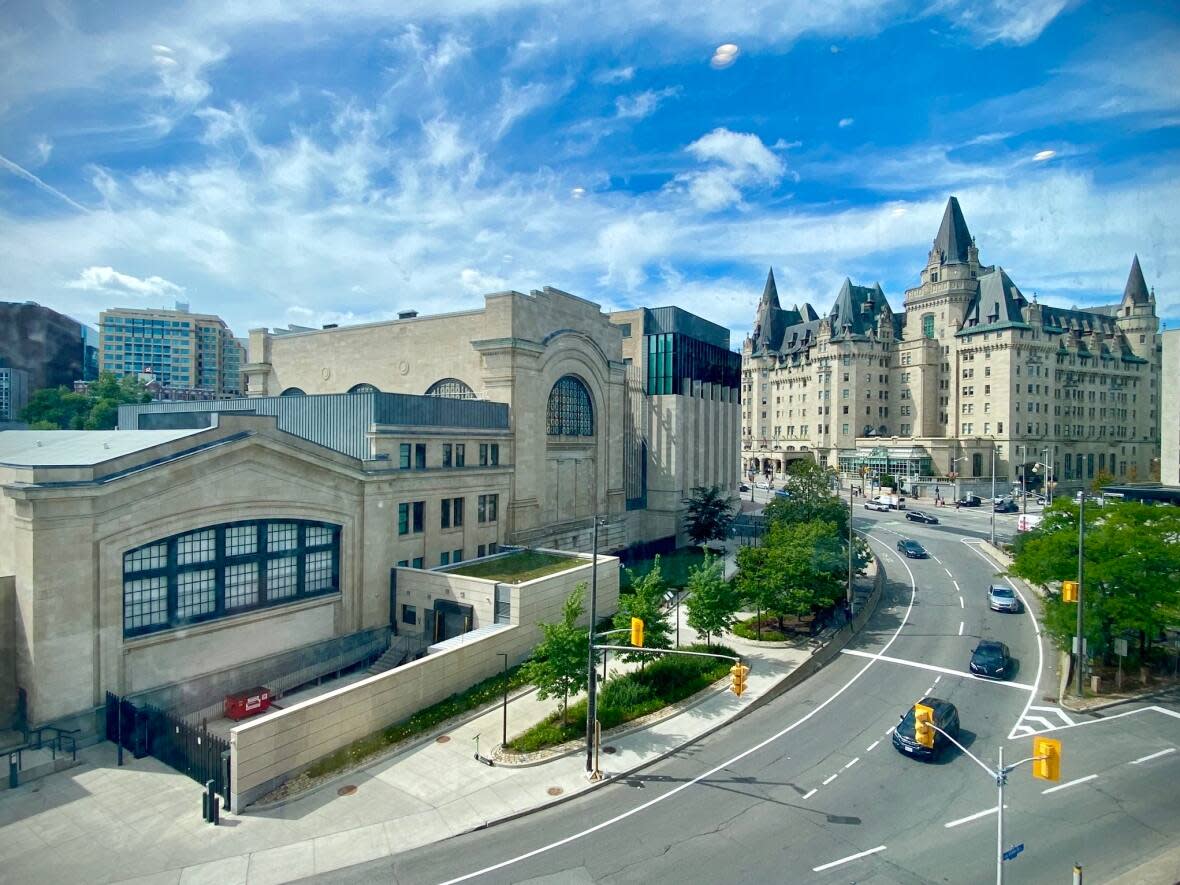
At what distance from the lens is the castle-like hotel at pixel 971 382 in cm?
9931

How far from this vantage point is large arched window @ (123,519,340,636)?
2312cm

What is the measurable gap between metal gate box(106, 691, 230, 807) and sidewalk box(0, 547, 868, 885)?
39cm

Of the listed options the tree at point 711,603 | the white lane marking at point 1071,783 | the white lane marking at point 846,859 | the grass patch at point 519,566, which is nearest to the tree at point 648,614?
the tree at point 711,603

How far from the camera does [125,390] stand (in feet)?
230

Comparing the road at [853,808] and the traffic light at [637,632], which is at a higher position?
the traffic light at [637,632]

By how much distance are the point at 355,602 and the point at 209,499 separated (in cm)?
885

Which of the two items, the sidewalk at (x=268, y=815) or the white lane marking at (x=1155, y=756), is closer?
the sidewalk at (x=268, y=815)

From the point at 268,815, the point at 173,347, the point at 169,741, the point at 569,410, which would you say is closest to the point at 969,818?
the point at 268,815

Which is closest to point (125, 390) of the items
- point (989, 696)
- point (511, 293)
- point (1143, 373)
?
point (511, 293)

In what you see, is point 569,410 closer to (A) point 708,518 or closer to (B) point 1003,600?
(A) point 708,518

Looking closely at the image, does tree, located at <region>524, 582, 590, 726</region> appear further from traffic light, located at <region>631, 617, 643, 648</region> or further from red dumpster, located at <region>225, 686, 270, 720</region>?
red dumpster, located at <region>225, 686, 270, 720</region>

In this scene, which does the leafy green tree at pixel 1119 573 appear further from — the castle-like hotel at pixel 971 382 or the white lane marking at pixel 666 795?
the castle-like hotel at pixel 971 382

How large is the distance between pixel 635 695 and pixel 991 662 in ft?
52.2

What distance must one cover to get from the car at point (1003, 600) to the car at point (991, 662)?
957 cm
